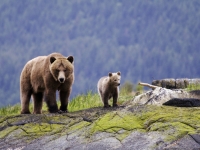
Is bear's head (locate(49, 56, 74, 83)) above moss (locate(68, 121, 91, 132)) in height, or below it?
above

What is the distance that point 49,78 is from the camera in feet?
28.0

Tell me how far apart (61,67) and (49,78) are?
383 mm

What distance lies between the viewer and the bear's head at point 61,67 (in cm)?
830

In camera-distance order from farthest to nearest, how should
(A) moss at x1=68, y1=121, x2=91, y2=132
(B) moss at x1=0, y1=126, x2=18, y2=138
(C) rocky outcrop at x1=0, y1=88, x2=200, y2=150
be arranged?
1. (B) moss at x1=0, y1=126, x2=18, y2=138
2. (A) moss at x1=68, y1=121, x2=91, y2=132
3. (C) rocky outcrop at x1=0, y1=88, x2=200, y2=150

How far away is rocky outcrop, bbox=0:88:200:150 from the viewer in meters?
5.93

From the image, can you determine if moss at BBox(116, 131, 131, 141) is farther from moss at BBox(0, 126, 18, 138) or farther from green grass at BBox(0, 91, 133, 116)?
green grass at BBox(0, 91, 133, 116)

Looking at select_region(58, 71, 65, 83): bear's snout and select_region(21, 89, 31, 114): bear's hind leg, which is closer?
select_region(58, 71, 65, 83): bear's snout

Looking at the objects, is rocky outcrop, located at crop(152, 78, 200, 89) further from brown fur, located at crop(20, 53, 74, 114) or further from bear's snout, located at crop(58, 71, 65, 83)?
bear's snout, located at crop(58, 71, 65, 83)

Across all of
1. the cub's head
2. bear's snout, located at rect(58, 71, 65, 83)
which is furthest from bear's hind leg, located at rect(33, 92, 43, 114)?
the cub's head

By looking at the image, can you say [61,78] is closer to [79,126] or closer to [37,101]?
[79,126]

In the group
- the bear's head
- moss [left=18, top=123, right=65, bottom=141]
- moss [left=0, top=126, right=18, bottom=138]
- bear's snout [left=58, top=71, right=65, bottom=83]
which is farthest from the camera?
the bear's head

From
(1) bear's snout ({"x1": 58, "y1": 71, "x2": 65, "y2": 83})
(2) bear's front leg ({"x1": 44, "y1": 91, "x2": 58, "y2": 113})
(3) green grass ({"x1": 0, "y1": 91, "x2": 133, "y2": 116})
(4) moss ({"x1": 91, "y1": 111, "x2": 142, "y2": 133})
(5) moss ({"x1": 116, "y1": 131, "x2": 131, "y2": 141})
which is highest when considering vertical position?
(1) bear's snout ({"x1": 58, "y1": 71, "x2": 65, "y2": 83})

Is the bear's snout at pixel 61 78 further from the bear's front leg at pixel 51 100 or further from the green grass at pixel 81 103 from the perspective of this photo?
the green grass at pixel 81 103

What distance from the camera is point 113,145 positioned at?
19.8 feet
